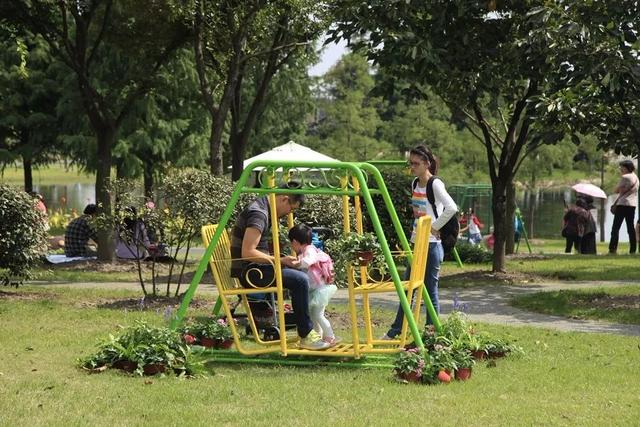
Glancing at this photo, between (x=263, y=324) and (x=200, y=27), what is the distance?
27.6 feet

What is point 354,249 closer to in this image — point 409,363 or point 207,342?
point 409,363

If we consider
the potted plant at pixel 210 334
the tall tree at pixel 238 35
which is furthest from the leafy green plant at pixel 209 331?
the tall tree at pixel 238 35

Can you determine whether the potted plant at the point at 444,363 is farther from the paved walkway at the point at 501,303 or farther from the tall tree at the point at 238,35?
the tall tree at the point at 238,35

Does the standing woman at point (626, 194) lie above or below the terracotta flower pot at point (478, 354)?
above

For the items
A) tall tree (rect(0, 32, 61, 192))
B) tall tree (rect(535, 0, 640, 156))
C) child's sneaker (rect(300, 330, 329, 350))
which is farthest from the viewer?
tall tree (rect(0, 32, 61, 192))

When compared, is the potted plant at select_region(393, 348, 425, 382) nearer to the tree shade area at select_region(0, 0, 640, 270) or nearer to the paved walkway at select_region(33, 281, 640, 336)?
the paved walkway at select_region(33, 281, 640, 336)

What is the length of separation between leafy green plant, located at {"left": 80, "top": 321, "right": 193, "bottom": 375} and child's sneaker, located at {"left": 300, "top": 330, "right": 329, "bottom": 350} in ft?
3.15

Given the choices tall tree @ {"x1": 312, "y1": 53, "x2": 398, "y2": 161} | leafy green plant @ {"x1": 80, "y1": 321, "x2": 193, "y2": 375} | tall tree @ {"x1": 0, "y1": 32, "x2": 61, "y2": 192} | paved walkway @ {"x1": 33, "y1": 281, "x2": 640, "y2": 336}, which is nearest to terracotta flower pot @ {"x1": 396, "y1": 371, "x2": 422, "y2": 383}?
leafy green plant @ {"x1": 80, "y1": 321, "x2": 193, "y2": 375}

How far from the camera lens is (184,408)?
6184 millimetres

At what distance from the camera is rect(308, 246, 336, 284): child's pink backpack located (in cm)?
802

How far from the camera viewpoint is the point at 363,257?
757 cm

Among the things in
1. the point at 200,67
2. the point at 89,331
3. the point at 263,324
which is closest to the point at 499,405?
the point at 263,324

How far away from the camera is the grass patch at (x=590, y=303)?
440 inches

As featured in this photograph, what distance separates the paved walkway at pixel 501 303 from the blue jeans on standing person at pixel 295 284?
353 centimetres
